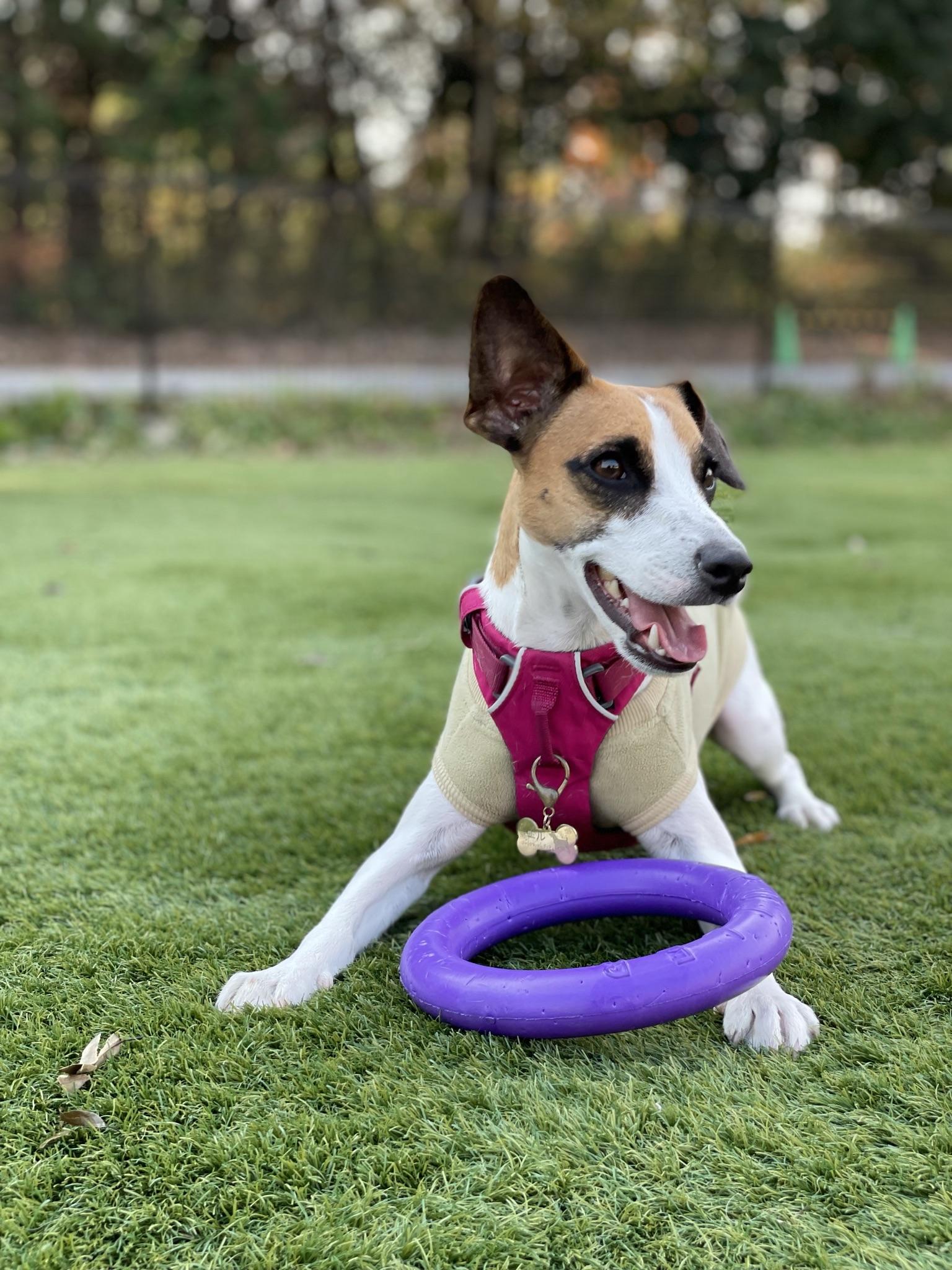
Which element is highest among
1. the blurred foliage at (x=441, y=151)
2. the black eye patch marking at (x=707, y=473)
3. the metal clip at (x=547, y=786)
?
the blurred foliage at (x=441, y=151)

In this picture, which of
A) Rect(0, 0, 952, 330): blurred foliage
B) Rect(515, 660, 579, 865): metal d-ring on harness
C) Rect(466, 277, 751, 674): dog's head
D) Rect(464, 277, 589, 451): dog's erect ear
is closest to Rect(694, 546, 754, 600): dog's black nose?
Rect(466, 277, 751, 674): dog's head

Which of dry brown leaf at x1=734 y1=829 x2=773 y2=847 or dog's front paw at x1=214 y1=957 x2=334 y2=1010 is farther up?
dog's front paw at x1=214 y1=957 x2=334 y2=1010

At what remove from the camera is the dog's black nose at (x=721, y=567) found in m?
2.17

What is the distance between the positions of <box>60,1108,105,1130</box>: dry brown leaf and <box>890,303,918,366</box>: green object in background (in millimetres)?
16823

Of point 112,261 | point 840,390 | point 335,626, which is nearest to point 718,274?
point 840,390

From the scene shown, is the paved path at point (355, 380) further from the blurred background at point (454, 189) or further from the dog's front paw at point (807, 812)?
the dog's front paw at point (807, 812)

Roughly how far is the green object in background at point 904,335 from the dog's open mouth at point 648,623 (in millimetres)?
15840

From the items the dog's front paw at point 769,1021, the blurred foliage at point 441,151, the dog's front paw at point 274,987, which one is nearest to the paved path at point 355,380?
the blurred foliage at point 441,151

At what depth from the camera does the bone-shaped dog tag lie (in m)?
2.43

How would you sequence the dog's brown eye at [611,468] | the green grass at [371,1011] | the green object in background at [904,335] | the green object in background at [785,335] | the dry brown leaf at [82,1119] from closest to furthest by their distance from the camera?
1. the green grass at [371,1011]
2. the dry brown leaf at [82,1119]
3. the dog's brown eye at [611,468]
4. the green object in background at [785,335]
5. the green object in background at [904,335]

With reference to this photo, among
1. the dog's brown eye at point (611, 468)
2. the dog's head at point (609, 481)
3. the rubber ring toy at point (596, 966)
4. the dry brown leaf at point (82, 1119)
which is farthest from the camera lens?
the dog's brown eye at point (611, 468)

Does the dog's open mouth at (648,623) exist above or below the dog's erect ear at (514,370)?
below

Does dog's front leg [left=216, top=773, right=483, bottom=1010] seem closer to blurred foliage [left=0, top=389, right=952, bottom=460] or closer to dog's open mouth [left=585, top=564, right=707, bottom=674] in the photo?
dog's open mouth [left=585, top=564, right=707, bottom=674]

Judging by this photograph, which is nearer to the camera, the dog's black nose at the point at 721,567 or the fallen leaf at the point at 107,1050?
the fallen leaf at the point at 107,1050
